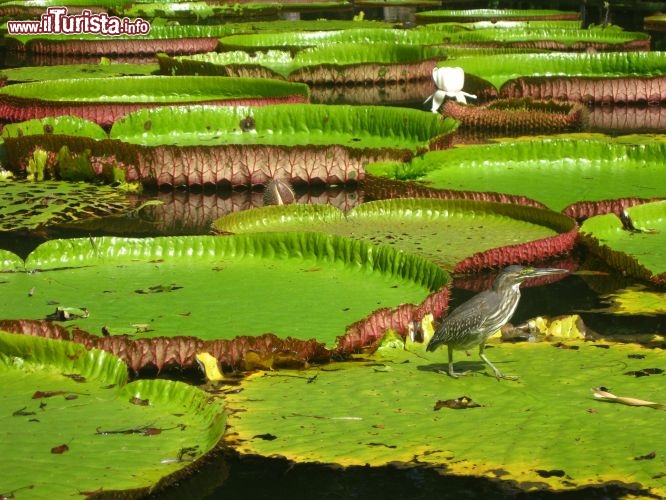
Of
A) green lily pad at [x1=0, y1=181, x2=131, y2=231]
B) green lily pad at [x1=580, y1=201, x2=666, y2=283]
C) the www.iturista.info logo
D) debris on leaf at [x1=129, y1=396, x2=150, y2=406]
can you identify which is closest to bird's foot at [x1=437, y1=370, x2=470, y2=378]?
debris on leaf at [x1=129, y1=396, x2=150, y2=406]

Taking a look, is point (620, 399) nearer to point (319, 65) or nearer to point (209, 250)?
point (209, 250)

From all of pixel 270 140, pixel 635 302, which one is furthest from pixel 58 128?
pixel 635 302

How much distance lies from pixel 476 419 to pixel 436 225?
247 centimetres

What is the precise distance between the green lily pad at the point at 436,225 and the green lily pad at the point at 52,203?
1029mm

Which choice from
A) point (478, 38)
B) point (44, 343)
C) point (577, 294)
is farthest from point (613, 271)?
point (478, 38)

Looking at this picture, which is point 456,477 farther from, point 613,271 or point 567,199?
point 567,199

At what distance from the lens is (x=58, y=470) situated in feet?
A: 10.3

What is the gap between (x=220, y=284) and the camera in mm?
4898

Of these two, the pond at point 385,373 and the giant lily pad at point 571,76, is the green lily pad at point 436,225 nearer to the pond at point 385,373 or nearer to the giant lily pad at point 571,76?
the pond at point 385,373

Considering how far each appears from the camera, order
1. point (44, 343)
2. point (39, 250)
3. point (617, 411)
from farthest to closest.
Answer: point (39, 250) → point (44, 343) → point (617, 411)

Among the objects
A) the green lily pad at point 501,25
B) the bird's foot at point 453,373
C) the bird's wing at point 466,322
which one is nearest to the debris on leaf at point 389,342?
the bird's foot at point 453,373

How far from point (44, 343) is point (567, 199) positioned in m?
3.35

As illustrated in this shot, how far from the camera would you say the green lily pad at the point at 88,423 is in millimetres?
3102

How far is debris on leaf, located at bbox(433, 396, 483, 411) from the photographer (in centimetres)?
359
